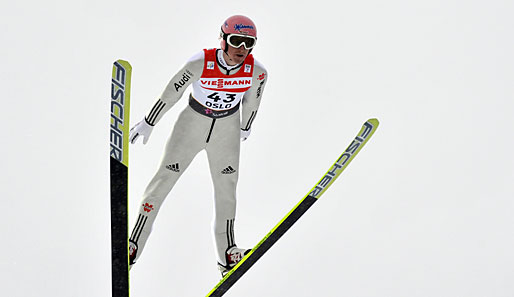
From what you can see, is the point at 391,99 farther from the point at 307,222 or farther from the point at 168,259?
the point at 168,259

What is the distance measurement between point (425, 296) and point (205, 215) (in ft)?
5.27

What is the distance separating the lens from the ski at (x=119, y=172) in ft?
9.09

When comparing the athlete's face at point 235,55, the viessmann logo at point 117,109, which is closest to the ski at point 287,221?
the athlete's face at point 235,55

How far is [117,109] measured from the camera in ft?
9.20

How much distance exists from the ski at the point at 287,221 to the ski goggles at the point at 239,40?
0.86 m

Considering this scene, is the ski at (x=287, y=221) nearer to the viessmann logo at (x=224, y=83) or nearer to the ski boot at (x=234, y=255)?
the ski boot at (x=234, y=255)

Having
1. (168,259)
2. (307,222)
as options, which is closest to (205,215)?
(168,259)

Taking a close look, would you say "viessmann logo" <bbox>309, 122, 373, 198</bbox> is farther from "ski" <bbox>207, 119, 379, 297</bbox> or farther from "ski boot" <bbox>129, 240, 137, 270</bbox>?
"ski boot" <bbox>129, 240, 137, 270</bbox>

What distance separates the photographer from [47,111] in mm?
4816

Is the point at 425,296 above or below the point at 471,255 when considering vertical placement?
below

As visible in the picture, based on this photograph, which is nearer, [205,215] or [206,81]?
[206,81]

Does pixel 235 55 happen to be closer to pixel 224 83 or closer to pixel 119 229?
pixel 224 83

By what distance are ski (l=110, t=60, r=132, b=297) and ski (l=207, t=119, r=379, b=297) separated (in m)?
0.62

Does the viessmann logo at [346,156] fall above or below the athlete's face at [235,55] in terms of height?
above
